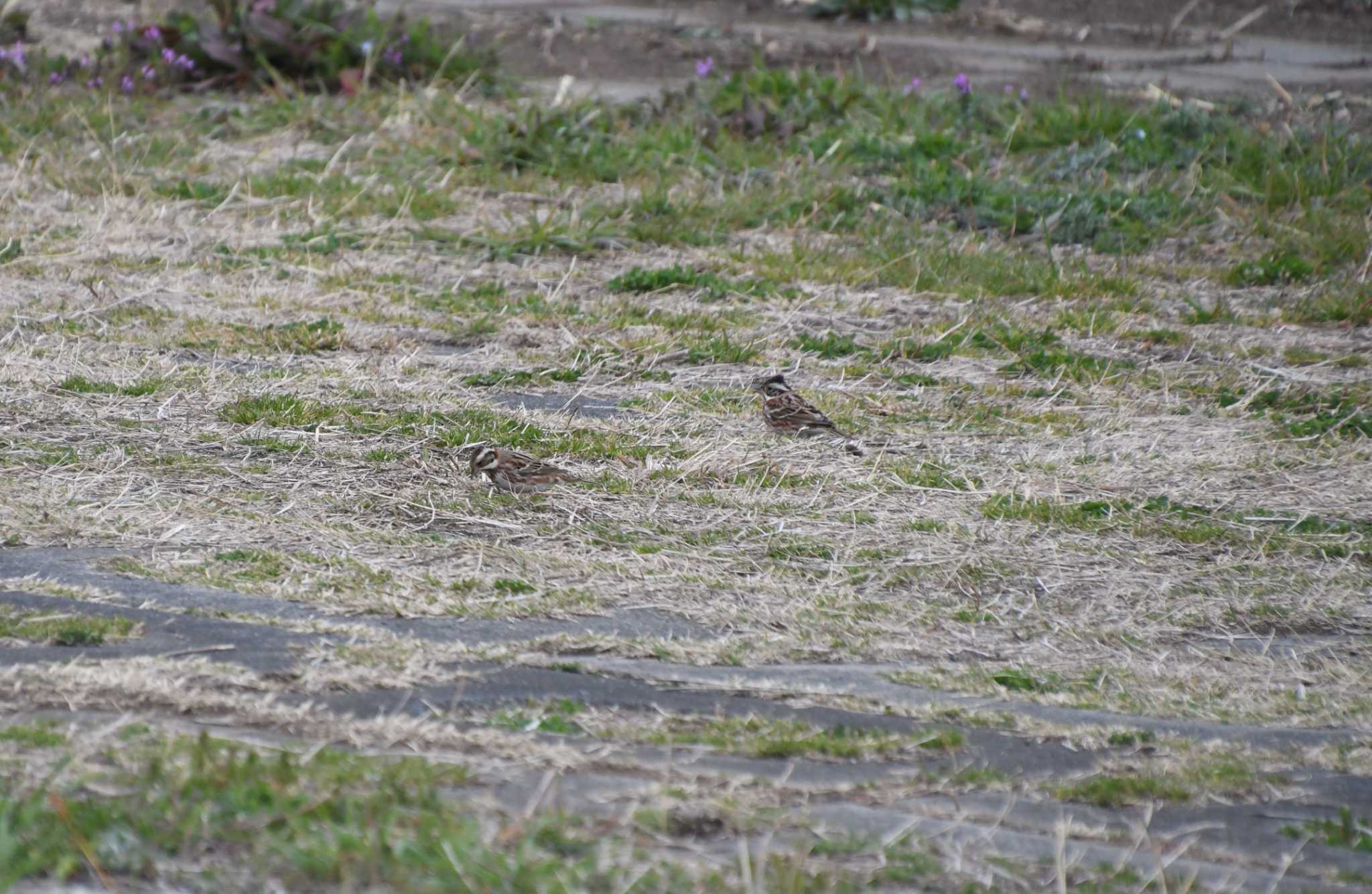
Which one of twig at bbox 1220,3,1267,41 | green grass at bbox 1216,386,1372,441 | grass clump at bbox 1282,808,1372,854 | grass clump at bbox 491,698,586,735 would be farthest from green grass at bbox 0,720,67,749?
twig at bbox 1220,3,1267,41

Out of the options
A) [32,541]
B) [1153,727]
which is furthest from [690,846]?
[32,541]

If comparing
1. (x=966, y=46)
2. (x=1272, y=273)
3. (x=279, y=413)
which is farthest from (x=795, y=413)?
(x=966, y=46)

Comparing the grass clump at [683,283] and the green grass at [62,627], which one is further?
the grass clump at [683,283]

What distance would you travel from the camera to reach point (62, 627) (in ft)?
11.7

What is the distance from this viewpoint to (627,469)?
17.2ft

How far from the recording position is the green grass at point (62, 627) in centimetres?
352

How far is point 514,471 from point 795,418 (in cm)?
124

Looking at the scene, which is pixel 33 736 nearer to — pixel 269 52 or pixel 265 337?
pixel 265 337

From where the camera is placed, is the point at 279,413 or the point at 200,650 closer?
the point at 200,650

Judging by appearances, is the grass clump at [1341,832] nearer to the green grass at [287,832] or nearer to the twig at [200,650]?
the green grass at [287,832]

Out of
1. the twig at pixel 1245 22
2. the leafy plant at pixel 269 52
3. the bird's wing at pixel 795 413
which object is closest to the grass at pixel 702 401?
the bird's wing at pixel 795 413

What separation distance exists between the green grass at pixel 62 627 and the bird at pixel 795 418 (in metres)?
2.68

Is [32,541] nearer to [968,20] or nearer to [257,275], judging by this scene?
[257,275]

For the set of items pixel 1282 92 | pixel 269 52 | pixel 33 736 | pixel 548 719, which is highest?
pixel 269 52
